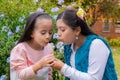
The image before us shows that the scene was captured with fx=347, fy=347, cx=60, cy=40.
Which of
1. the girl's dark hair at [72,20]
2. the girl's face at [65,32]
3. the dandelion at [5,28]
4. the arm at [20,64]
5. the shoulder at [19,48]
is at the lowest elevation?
the dandelion at [5,28]

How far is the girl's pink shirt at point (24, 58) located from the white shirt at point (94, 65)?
26 cm

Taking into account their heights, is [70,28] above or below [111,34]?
above

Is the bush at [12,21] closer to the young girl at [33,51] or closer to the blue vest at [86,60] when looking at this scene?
the young girl at [33,51]

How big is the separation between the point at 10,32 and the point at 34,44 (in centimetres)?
156

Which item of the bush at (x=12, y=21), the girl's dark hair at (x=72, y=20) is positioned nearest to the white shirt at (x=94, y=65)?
the girl's dark hair at (x=72, y=20)

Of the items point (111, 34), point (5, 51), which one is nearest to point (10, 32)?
point (5, 51)

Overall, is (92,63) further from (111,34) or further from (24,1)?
(111,34)

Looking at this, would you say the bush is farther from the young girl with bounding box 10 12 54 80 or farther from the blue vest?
the blue vest

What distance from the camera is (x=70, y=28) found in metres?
2.56

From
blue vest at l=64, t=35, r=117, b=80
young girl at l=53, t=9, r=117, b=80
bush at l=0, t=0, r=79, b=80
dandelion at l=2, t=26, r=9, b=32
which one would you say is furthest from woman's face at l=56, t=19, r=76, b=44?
dandelion at l=2, t=26, r=9, b=32

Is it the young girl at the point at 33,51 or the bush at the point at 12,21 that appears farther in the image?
the bush at the point at 12,21

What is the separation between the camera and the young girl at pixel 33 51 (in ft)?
8.37

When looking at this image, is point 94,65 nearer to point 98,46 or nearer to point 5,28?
point 98,46

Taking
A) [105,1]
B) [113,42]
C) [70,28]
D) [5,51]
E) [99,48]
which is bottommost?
[113,42]
